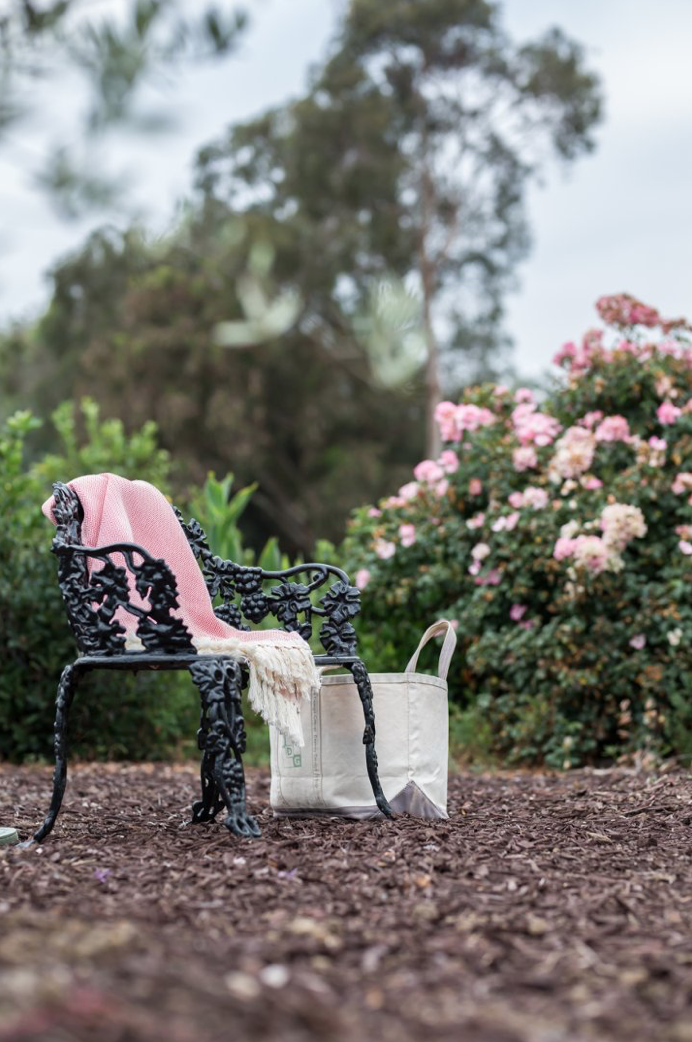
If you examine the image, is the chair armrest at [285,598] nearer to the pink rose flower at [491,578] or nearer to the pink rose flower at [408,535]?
the pink rose flower at [491,578]

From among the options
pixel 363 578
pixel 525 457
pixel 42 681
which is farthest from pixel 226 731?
pixel 363 578

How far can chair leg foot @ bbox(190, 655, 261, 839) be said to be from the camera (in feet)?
10.4

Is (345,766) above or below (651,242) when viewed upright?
below

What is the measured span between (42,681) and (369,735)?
9.57 feet

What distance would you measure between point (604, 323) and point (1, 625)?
11.5ft

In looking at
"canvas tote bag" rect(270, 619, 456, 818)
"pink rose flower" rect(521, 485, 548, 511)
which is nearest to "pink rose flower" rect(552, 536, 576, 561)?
"pink rose flower" rect(521, 485, 548, 511)

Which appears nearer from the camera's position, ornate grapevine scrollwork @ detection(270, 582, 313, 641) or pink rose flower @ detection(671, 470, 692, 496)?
ornate grapevine scrollwork @ detection(270, 582, 313, 641)

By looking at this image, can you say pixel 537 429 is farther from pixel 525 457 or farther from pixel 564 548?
pixel 564 548

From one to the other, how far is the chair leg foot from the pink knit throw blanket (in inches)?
4.4

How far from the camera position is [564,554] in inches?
222

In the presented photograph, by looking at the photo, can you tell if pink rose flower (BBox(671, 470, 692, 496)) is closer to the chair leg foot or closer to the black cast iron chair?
the black cast iron chair

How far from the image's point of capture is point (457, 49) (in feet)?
65.7

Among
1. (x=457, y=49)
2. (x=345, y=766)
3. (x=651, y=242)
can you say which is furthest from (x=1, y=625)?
(x=457, y=49)

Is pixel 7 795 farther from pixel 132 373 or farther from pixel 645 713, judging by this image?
pixel 132 373
